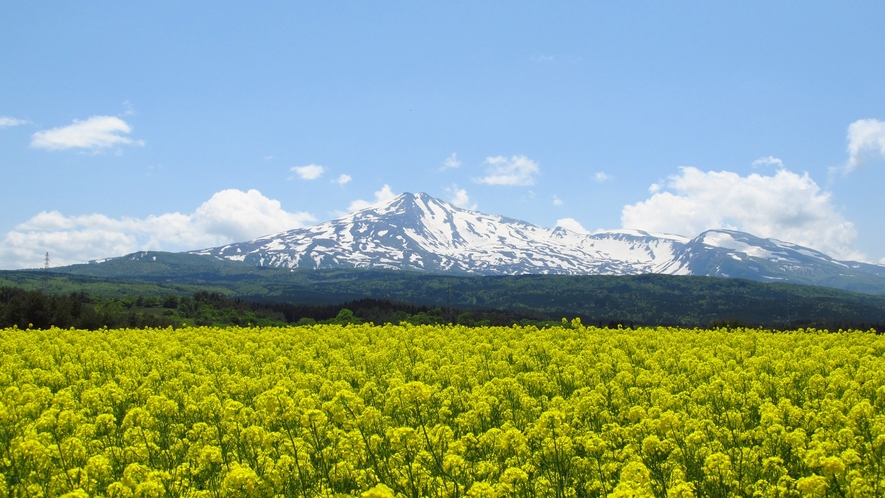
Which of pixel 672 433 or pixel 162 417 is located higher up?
pixel 672 433

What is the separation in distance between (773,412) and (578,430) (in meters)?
3.61

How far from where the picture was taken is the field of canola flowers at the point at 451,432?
26.3 ft

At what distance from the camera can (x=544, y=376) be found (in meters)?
15.7

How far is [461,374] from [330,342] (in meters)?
10.9

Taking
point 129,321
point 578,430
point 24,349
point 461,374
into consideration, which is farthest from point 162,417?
point 129,321

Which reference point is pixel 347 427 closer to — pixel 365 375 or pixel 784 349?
pixel 365 375

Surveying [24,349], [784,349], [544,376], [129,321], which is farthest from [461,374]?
[129,321]

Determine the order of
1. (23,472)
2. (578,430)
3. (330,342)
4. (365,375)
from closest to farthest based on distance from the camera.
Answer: (23,472), (578,430), (365,375), (330,342)

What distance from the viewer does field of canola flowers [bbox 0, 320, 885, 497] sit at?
803 centimetres

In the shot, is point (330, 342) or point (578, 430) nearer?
point (578, 430)

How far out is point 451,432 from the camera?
941cm

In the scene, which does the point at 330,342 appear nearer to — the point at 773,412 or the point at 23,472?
the point at 23,472

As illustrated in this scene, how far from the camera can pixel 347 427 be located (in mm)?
9625

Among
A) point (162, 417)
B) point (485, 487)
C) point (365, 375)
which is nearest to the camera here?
point (485, 487)
